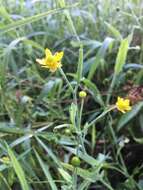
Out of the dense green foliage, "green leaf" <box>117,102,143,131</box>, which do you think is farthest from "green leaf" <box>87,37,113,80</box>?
"green leaf" <box>117,102,143,131</box>

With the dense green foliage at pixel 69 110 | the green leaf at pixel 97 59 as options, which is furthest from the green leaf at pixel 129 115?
the green leaf at pixel 97 59

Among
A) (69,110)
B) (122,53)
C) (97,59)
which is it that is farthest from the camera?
(97,59)

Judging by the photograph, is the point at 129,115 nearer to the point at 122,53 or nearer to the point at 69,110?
the point at 122,53

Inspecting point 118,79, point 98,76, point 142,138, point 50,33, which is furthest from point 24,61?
point 142,138

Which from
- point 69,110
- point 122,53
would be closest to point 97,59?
point 122,53

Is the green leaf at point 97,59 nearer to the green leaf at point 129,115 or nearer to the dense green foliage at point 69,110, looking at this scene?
the dense green foliage at point 69,110

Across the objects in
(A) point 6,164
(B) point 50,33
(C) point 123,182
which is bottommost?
(C) point 123,182

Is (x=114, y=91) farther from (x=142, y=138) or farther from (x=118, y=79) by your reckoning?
(x=142, y=138)
